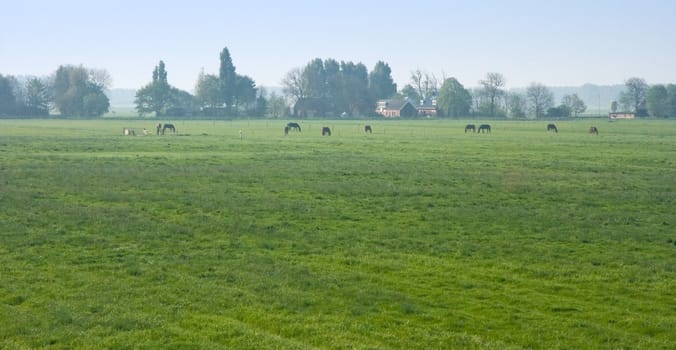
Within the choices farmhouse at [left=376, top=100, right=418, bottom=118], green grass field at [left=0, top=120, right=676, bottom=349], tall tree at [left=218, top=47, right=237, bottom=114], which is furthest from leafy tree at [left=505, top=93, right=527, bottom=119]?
green grass field at [left=0, top=120, right=676, bottom=349]

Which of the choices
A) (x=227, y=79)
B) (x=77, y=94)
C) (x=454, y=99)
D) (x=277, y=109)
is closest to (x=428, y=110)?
(x=454, y=99)

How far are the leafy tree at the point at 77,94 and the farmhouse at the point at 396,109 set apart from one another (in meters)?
56.8

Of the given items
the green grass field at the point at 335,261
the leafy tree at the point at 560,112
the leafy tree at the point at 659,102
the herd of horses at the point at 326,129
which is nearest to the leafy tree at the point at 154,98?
the herd of horses at the point at 326,129

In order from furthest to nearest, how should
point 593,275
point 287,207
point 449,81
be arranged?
point 449,81 → point 287,207 → point 593,275

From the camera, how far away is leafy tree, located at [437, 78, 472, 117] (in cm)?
14762

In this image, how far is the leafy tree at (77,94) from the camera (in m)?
141

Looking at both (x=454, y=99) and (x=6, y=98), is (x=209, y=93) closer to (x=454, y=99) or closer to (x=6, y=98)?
(x=6, y=98)

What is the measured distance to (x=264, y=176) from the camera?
29906 mm

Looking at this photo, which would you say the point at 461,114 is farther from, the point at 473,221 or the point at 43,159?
the point at 473,221

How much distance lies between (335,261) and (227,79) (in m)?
137

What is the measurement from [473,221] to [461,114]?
133m

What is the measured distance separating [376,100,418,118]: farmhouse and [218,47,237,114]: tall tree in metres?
31.6

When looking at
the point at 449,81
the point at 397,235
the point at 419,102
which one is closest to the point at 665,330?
the point at 397,235

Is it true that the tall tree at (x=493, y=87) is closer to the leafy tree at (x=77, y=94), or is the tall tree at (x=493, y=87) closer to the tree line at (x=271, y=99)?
the tree line at (x=271, y=99)
